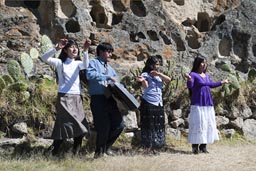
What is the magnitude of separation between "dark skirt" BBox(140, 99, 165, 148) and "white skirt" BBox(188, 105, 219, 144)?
1.68 feet

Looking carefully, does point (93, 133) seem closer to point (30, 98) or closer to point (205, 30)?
point (30, 98)

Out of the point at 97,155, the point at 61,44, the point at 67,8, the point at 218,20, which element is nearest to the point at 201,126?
the point at 97,155

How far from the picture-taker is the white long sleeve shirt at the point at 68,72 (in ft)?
20.9

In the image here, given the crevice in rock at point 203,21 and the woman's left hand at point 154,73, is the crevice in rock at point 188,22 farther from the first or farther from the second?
the woman's left hand at point 154,73

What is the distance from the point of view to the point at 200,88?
23.9 feet

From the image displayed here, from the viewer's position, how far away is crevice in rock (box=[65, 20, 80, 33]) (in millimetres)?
9000

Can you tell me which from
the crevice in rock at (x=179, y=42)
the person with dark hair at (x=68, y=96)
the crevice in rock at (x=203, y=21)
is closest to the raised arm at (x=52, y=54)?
the person with dark hair at (x=68, y=96)

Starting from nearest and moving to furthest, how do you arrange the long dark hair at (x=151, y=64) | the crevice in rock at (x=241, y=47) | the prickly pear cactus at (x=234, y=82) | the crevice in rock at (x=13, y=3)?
the long dark hair at (x=151, y=64) → the prickly pear cactus at (x=234, y=82) → the crevice in rock at (x=13, y=3) → the crevice in rock at (x=241, y=47)

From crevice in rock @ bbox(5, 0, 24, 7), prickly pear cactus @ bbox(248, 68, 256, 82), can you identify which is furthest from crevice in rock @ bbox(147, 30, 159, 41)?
crevice in rock @ bbox(5, 0, 24, 7)

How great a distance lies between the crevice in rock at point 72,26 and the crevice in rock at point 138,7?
1.21 meters

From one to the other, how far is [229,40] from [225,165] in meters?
4.15

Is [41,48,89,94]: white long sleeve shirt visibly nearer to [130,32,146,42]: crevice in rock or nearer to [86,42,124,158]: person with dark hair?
[86,42,124,158]: person with dark hair

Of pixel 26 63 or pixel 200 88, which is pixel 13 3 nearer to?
pixel 26 63

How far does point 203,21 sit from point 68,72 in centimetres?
500
